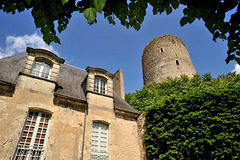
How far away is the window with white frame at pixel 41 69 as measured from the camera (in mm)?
7730

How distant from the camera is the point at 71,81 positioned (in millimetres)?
9477

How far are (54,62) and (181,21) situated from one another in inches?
288

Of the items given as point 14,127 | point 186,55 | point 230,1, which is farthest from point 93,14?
point 186,55

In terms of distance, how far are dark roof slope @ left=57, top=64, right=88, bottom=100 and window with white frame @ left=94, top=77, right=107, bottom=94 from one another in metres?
0.84

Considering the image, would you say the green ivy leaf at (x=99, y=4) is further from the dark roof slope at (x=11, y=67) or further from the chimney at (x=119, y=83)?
the chimney at (x=119, y=83)

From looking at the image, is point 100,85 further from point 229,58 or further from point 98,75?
point 229,58

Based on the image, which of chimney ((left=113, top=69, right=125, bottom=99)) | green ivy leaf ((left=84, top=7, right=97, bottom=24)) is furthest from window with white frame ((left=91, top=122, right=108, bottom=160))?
green ivy leaf ((left=84, top=7, right=97, bottom=24))

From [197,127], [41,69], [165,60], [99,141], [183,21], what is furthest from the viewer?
[165,60]

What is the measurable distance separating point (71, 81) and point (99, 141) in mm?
3898

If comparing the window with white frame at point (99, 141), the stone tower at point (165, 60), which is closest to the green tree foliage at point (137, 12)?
the window with white frame at point (99, 141)

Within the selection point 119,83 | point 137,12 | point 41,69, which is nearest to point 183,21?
point 137,12

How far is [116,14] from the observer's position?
2.82 m

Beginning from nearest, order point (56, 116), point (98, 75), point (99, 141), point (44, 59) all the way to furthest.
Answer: point (56, 116)
point (99, 141)
point (44, 59)
point (98, 75)

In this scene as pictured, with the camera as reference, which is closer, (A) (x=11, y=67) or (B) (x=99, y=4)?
(B) (x=99, y=4)
